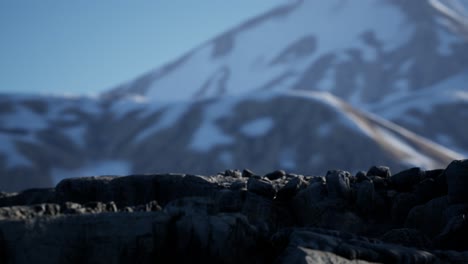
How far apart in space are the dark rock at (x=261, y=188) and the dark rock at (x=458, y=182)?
12.8 feet

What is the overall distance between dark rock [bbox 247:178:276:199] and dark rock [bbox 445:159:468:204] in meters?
3.90

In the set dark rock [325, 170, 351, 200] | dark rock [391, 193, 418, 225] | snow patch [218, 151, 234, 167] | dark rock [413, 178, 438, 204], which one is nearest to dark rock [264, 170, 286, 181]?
dark rock [325, 170, 351, 200]

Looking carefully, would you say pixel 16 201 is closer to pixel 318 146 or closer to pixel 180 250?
pixel 180 250

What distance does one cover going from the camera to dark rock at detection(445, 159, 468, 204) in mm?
17453

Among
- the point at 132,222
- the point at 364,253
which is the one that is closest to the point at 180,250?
the point at 132,222

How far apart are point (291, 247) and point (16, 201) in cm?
796

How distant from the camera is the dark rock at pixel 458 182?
1745 centimetres

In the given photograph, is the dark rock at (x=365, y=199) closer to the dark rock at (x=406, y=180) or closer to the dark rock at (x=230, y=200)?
the dark rock at (x=406, y=180)

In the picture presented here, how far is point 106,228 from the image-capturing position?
13.1 metres

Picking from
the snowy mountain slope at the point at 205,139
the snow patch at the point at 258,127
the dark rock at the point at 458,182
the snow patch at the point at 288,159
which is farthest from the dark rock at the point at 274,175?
the snow patch at the point at 258,127

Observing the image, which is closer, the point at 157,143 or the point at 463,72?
the point at 157,143

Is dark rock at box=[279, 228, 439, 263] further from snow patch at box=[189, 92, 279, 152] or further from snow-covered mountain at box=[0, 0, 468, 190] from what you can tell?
snow patch at box=[189, 92, 279, 152]

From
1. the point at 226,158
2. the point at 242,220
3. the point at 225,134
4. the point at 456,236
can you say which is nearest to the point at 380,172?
the point at 456,236

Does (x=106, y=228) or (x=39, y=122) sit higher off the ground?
(x=39, y=122)
